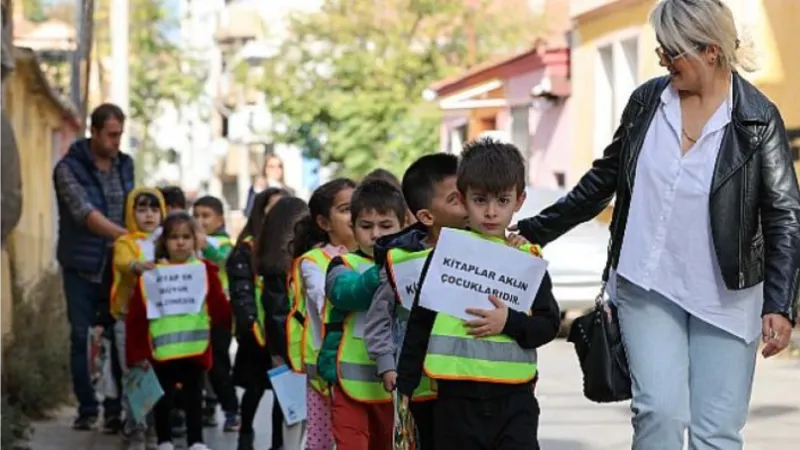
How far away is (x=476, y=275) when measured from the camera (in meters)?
5.94

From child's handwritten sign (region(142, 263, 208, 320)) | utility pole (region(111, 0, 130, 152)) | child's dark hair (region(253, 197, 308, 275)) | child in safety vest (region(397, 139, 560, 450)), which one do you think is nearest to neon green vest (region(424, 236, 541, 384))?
child in safety vest (region(397, 139, 560, 450))

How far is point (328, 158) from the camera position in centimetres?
4175

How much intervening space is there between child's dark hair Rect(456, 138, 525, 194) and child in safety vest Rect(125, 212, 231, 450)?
4148 mm

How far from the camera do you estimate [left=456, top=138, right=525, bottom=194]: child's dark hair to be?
5922 mm

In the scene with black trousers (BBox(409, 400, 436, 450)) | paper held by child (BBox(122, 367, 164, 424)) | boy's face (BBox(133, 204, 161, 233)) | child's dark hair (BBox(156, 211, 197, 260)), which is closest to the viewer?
black trousers (BBox(409, 400, 436, 450))

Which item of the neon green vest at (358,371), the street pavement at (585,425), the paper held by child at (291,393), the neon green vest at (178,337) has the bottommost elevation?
the street pavement at (585,425)

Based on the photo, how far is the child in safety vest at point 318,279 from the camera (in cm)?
770

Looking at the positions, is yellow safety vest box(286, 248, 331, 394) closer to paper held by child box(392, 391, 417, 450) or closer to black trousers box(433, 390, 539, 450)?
paper held by child box(392, 391, 417, 450)

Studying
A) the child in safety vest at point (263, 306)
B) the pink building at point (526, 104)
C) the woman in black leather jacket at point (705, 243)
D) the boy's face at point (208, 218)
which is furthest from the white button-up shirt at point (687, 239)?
the pink building at point (526, 104)

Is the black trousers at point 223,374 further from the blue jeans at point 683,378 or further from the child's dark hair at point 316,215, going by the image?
the blue jeans at point 683,378

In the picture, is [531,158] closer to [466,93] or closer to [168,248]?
[466,93]

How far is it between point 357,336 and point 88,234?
4.40m

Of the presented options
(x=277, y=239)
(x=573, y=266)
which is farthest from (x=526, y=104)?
(x=277, y=239)

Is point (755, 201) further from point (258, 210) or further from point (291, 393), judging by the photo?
point (258, 210)
